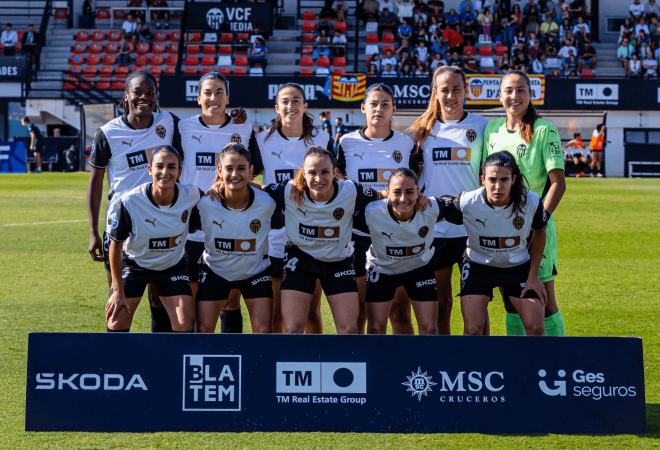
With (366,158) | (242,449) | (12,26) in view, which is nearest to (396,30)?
(12,26)

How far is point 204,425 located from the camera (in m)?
3.76

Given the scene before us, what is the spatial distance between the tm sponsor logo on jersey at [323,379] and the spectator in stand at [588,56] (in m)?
26.9

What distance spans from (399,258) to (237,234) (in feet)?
3.28

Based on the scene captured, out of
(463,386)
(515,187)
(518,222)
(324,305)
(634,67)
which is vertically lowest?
(324,305)

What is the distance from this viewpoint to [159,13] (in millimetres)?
31578

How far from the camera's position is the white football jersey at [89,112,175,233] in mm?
4895

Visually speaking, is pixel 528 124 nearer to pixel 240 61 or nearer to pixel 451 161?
pixel 451 161

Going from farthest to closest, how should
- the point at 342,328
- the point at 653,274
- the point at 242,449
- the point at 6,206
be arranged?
the point at 6,206 → the point at 653,274 → the point at 342,328 → the point at 242,449

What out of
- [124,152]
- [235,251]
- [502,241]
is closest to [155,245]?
[235,251]

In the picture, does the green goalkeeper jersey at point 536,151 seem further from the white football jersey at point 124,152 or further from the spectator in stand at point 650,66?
the spectator in stand at point 650,66

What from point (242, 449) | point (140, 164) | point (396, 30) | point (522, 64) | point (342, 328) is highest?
point (396, 30)

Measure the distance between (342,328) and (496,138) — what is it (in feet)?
5.16

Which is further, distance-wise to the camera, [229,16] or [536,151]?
[229,16]

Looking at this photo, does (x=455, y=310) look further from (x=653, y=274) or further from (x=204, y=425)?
(x=204, y=425)
